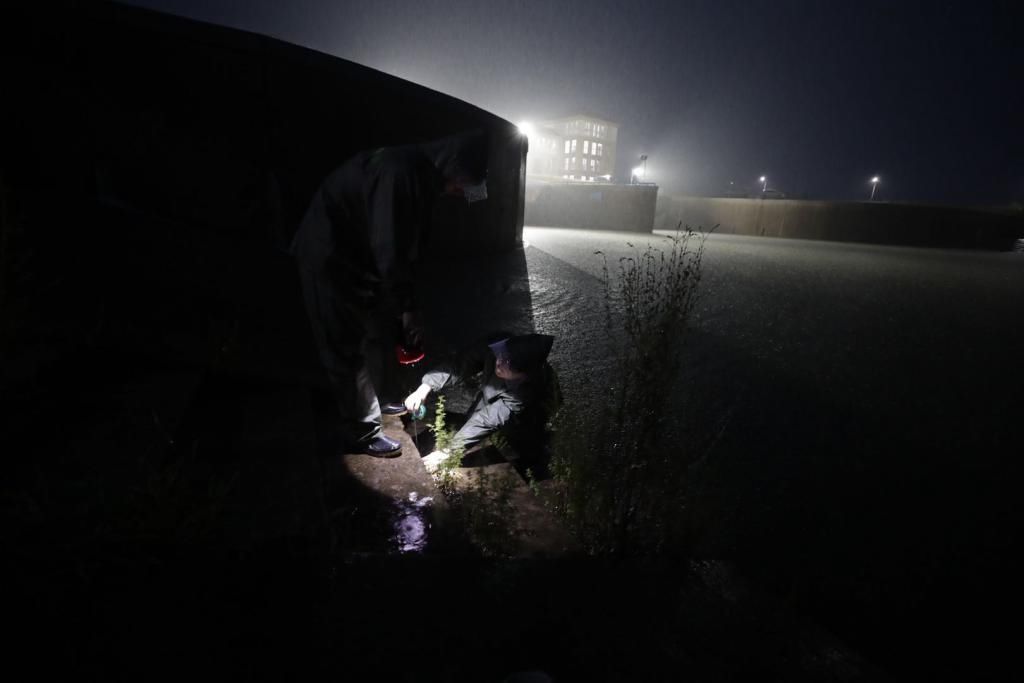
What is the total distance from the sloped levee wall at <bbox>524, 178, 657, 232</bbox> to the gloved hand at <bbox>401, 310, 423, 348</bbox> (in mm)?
18982

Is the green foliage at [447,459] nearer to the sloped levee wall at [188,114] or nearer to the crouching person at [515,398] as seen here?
the crouching person at [515,398]

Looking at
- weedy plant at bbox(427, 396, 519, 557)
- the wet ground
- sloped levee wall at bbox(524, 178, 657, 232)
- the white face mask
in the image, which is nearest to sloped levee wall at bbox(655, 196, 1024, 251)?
sloped levee wall at bbox(524, 178, 657, 232)

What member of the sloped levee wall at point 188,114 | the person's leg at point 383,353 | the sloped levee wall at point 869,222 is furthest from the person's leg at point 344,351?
the sloped levee wall at point 869,222

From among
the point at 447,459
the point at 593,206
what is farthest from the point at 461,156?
the point at 593,206

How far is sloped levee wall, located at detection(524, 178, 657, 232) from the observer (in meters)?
20.5

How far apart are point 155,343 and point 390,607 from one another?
2.54m

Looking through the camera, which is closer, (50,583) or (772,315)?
(50,583)

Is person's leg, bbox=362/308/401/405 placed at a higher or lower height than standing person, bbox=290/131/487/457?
lower

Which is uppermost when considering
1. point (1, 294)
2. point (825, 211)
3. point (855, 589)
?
point (825, 211)

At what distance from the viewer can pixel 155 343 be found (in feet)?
9.82

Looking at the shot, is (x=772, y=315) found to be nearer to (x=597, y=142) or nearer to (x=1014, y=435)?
(x=1014, y=435)

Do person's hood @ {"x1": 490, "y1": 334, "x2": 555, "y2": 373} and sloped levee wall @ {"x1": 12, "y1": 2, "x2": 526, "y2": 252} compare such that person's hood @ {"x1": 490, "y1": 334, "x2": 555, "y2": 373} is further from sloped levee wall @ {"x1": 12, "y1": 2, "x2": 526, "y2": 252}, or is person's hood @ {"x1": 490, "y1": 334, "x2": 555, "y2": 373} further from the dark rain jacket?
sloped levee wall @ {"x1": 12, "y1": 2, "x2": 526, "y2": 252}

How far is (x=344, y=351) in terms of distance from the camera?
288cm

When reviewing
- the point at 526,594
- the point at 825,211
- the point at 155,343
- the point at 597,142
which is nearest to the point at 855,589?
the point at 526,594
